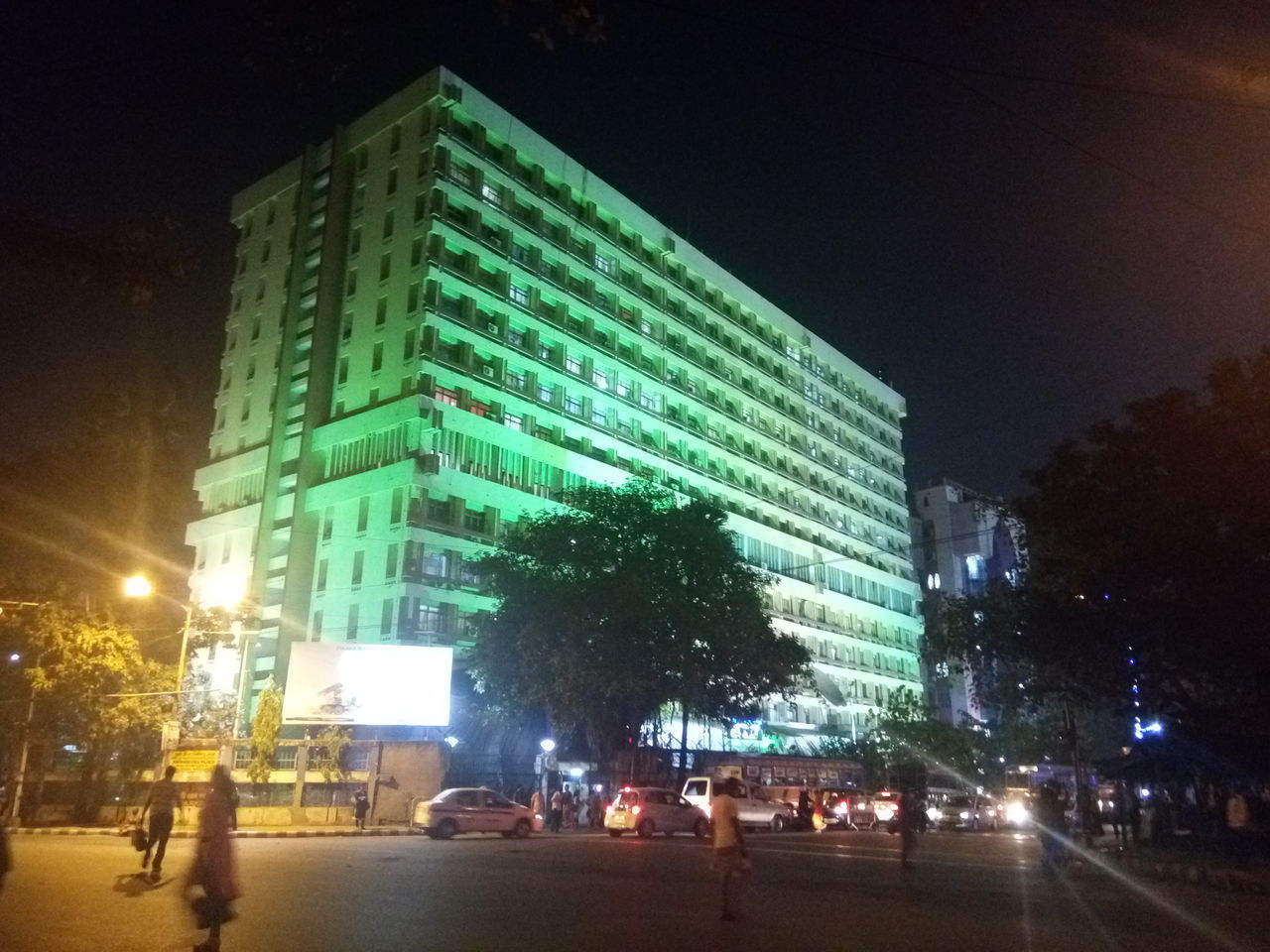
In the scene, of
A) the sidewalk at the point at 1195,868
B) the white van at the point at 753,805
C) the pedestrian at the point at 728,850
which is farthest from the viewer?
the white van at the point at 753,805

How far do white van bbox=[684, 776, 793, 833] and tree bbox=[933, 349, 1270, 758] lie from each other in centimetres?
1153

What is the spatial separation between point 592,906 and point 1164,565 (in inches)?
692

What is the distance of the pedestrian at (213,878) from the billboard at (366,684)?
28931 millimetres

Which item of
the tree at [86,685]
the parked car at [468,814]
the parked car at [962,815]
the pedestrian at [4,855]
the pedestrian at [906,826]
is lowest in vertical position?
the parked car at [962,815]

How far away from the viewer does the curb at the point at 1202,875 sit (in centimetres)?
1729

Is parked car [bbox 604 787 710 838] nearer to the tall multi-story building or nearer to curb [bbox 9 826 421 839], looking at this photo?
curb [bbox 9 826 421 839]

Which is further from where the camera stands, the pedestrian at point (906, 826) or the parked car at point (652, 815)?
the parked car at point (652, 815)

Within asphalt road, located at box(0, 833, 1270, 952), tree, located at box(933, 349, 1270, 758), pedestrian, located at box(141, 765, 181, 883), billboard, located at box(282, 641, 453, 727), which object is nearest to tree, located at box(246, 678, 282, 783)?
billboard, located at box(282, 641, 453, 727)

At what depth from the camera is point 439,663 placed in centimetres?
3906

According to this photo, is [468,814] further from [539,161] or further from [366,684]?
[539,161]

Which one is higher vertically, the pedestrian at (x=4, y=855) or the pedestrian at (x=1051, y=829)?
the pedestrian at (x=4, y=855)

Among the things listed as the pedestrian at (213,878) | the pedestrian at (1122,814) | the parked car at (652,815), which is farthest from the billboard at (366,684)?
the pedestrian at (213,878)

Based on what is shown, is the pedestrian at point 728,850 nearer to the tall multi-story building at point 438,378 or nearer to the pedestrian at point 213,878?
the pedestrian at point 213,878

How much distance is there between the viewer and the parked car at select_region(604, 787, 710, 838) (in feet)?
97.5
